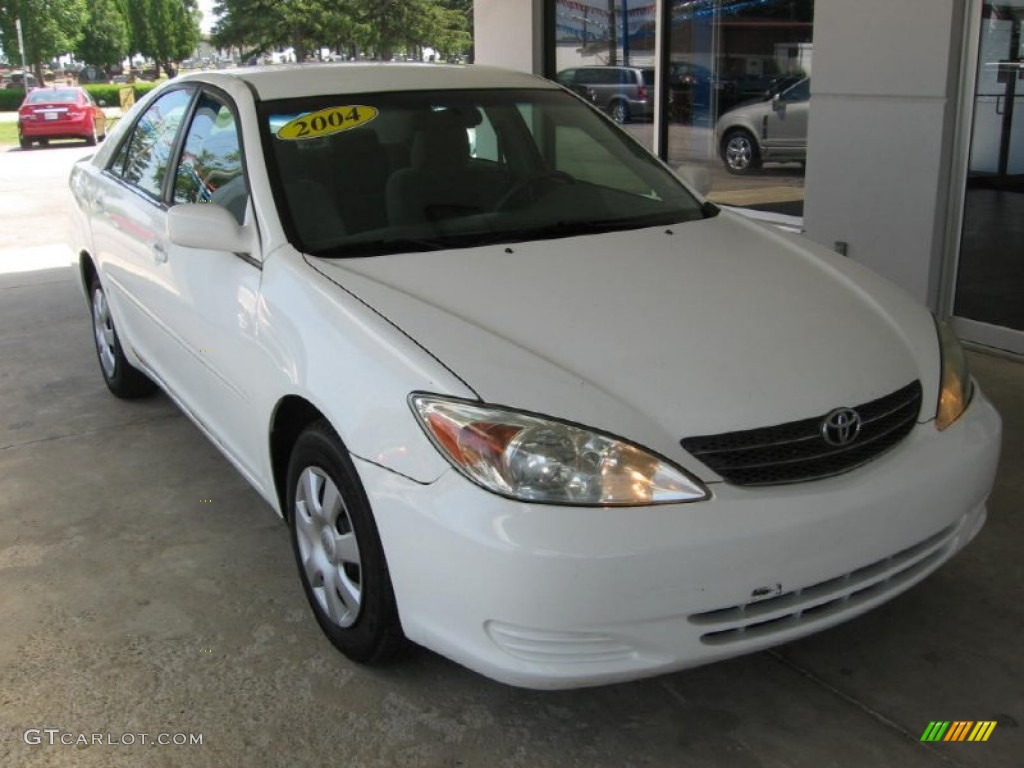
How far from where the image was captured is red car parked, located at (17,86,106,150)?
23266mm

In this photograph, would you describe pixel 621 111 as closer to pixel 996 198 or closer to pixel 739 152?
pixel 739 152

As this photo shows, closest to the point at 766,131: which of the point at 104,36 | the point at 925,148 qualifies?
the point at 925,148

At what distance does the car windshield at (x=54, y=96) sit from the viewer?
2341cm

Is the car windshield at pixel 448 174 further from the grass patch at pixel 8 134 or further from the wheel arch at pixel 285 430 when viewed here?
Result: the grass patch at pixel 8 134

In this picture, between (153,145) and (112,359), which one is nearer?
(153,145)

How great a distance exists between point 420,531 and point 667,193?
1934 mm

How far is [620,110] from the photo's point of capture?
894 cm

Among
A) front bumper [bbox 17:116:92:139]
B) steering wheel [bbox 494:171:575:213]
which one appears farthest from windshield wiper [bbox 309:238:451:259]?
front bumper [bbox 17:116:92:139]

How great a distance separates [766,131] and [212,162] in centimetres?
501

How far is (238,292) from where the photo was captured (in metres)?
3.20

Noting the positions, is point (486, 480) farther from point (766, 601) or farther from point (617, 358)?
point (766, 601)

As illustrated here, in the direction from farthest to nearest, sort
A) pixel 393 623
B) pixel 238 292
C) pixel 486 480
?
pixel 238 292 < pixel 393 623 < pixel 486 480

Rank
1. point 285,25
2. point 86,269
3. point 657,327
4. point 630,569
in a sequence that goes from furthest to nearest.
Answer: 1. point 285,25
2. point 86,269
3. point 657,327
4. point 630,569

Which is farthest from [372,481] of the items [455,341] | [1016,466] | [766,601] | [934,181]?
[934,181]
